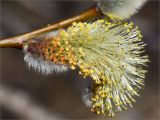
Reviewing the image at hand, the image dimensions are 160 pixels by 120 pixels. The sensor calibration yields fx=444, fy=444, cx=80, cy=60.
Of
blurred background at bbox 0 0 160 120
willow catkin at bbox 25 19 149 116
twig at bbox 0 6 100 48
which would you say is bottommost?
willow catkin at bbox 25 19 149 116

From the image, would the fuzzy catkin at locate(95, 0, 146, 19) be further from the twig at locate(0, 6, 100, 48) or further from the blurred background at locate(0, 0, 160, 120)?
the blurred background at locate(0, 0, 160, 120)

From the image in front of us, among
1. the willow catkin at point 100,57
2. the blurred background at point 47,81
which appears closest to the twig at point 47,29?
the willow catkin at point 100,57

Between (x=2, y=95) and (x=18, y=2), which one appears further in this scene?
(x=18, y=2)

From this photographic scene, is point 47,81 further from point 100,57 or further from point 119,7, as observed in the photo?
point 119,7

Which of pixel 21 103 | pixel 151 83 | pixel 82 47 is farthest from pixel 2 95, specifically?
pixel 82 47

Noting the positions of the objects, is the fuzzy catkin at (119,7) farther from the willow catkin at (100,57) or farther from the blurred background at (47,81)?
the blurred background at (47,81)

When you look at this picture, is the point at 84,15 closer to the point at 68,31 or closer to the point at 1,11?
the point at 68,31

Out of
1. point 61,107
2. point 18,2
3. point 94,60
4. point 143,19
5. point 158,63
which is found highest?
point 18,2

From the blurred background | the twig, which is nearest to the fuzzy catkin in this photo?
the twig

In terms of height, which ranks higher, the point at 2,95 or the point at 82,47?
the point at 2,95
